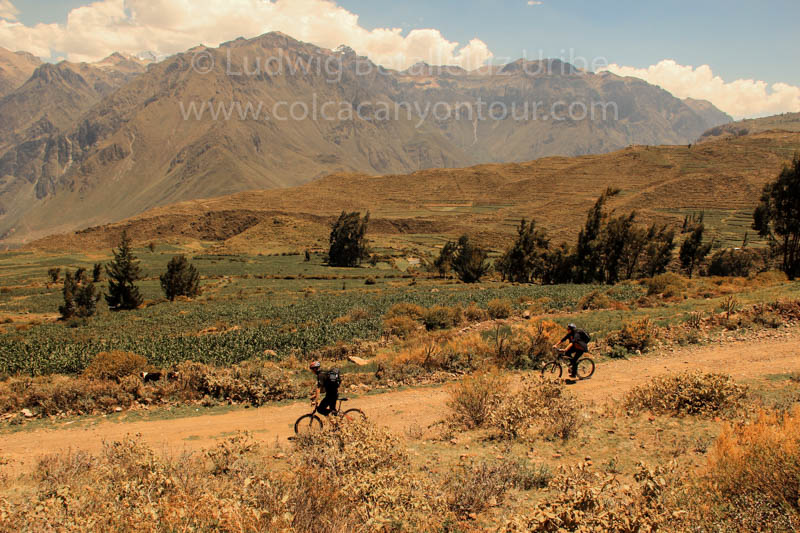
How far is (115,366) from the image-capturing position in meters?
14.4

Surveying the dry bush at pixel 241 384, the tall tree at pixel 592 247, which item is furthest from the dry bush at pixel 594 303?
the tall tree at pixel 592 247

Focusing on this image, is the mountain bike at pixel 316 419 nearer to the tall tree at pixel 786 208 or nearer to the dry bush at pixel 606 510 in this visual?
the dry bush at pixel 606 510

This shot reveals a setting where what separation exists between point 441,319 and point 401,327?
2.59m

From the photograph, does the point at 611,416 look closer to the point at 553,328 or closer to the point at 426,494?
the point at 426,494

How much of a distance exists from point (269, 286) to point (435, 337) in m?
43.1

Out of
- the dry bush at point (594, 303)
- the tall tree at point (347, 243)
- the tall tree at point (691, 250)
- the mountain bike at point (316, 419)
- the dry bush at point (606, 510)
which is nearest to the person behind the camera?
the dry bush at point (606, 510)

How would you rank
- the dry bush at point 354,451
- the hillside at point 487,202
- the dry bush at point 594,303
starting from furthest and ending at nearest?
the hillside at point 487,202, the dry bush at point 594,303, the dry bush at point 354,451

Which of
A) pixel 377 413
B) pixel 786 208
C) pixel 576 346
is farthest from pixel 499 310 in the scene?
pixel 786 208

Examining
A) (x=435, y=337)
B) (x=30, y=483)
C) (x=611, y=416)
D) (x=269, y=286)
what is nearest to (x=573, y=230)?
(x=269, y=286)

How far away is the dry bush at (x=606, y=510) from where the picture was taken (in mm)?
4848

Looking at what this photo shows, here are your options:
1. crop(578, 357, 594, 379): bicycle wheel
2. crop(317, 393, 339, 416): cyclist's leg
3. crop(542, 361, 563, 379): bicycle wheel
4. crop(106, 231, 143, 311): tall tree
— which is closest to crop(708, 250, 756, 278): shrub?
crop(578, 357, 594, 379): bicycle wheel

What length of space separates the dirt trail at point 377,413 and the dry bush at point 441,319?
879 centimetres

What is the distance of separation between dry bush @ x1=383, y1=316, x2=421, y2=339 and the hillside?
271 feet

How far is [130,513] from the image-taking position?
215 inches
